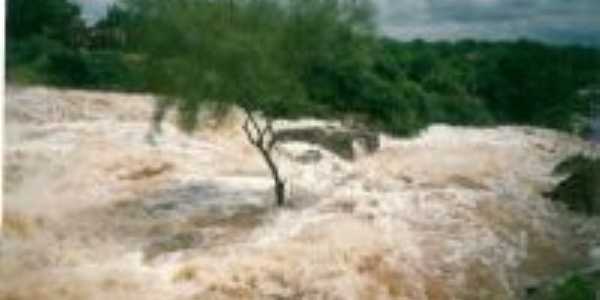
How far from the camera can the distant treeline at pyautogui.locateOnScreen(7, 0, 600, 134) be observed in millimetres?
4289

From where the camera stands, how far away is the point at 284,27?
A: 465cm

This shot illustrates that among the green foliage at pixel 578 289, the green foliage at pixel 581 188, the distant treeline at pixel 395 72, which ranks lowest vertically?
the green foliage at pixel 578 289

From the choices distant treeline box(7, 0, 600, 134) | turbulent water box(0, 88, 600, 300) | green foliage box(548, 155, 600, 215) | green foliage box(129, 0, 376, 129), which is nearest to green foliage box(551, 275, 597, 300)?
turbulent water box(0, 88, 600, 300)

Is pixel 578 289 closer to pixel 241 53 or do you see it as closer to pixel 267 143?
pixel 267 143

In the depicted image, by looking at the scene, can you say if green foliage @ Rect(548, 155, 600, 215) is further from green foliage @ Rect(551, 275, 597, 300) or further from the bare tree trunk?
the bare tree trunk

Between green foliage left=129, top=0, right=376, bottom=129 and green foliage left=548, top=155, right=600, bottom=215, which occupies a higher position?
green foliage left=129, top=0, right=376, bottom=129

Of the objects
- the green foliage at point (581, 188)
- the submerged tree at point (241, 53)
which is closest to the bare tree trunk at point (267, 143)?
the submerged tree at point (241, 53)

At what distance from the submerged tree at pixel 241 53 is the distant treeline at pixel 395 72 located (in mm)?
40

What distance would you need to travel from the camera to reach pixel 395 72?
14.6 ft

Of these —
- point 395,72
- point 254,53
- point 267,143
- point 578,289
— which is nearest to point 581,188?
point 578,289

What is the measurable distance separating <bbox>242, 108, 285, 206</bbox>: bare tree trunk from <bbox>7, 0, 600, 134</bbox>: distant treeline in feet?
0.27

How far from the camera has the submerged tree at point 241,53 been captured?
4.55 metres

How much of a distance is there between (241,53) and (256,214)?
53 centimetres

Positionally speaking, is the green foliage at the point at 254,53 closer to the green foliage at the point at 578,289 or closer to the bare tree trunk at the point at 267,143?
the bare tree trunk at the point at 267,143
